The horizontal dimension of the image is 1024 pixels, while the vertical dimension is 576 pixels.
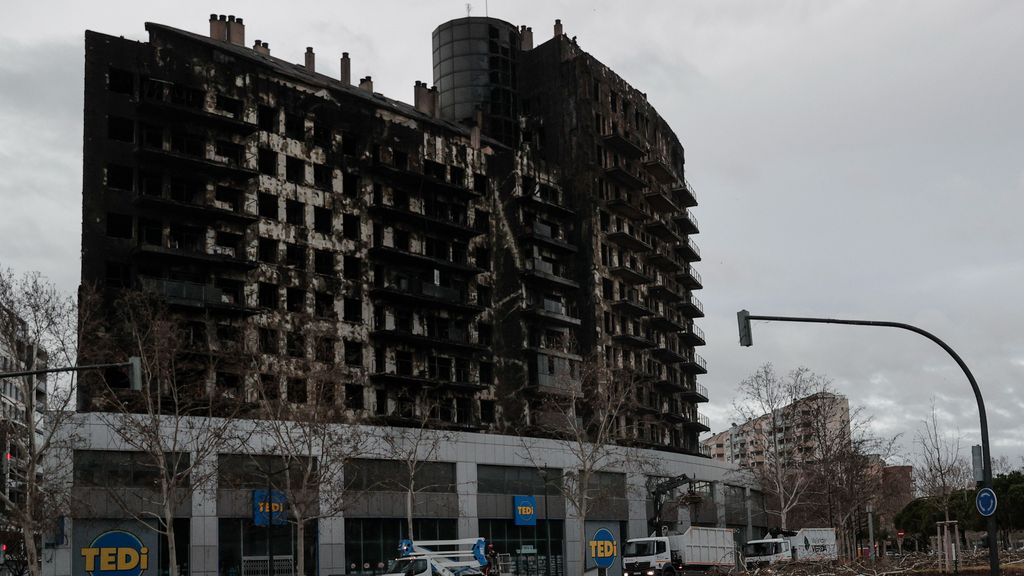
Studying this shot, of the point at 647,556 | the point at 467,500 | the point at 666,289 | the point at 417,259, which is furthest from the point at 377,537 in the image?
the point at 666,289

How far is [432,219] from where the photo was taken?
261ft

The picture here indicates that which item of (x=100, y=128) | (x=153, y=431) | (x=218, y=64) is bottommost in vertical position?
(x=153, y=431)

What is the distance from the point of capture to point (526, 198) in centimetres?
8731

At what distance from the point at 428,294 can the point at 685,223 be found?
37.7 metres

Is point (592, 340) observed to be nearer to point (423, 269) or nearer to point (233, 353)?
point (423, 269)

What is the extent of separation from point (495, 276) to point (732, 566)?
31.2m

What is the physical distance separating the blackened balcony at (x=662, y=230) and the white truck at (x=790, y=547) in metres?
33.8

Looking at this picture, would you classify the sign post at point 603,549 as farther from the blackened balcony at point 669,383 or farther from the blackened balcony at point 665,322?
the blackened balcony at point 665,322

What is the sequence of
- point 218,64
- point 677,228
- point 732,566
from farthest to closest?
point 677,228
point 218,64
point 732,566

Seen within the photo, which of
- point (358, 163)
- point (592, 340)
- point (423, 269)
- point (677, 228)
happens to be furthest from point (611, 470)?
point (677, 228)

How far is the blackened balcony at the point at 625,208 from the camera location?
93875 mm

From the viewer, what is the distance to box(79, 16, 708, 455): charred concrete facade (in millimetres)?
65688

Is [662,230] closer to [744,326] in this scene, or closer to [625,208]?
[625,208]

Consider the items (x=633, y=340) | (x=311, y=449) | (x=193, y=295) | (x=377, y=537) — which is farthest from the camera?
(x=633, y=340)
